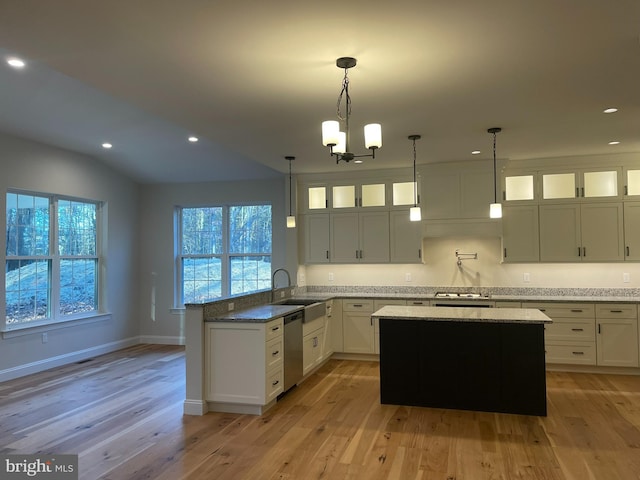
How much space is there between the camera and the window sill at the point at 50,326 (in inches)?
218

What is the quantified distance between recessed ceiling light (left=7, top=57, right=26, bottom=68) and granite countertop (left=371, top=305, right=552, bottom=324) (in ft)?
12.1

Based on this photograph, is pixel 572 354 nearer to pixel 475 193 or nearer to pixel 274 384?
pixel 475 193

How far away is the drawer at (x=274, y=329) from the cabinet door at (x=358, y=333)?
6.26ft

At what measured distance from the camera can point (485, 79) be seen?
3.25 meters

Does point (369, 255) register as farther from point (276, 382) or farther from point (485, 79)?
point (485, 79)

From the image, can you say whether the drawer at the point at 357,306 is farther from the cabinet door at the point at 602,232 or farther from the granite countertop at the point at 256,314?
the cabinet door at the point at 602,232

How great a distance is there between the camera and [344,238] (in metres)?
6.64

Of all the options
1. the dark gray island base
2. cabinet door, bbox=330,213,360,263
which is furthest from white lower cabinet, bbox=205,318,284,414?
cabinet door, bbox=330,213,360,263

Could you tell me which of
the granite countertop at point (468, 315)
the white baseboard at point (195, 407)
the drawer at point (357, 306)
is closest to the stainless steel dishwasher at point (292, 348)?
the white baseboard at point (195, 407)

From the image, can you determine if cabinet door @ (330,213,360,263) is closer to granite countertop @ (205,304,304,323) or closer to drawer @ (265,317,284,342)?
granite countertop @ (205,304,304,323)

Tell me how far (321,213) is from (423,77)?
3.67m

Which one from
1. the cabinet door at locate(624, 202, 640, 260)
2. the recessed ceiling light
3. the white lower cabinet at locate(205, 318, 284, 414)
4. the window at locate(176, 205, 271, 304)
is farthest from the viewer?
the window at locate(176, 205, 271, 304)

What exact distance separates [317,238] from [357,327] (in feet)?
4.51

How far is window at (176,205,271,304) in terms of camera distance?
299 inches
